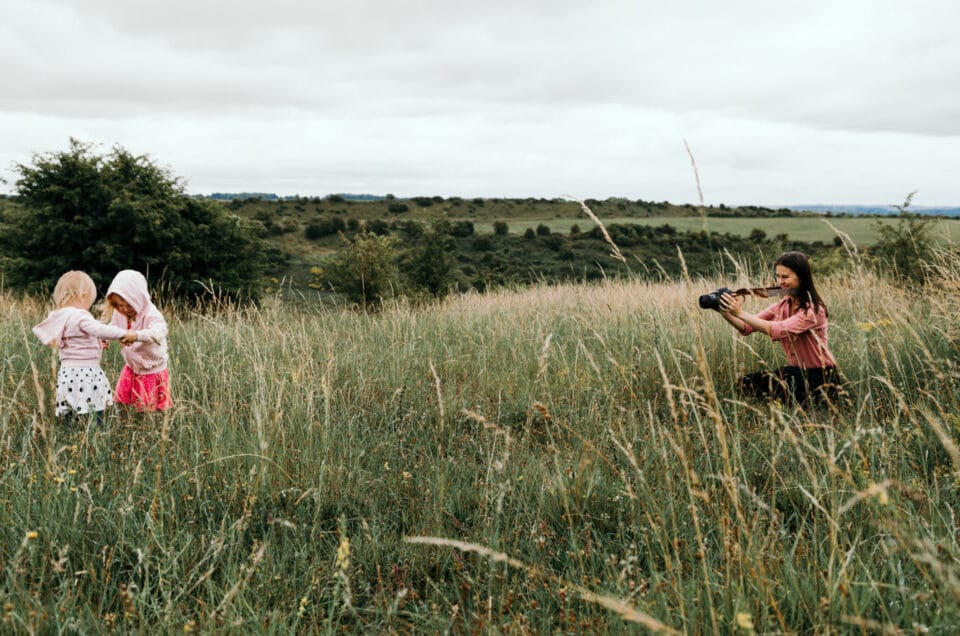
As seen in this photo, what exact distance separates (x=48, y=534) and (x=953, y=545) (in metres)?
3.32

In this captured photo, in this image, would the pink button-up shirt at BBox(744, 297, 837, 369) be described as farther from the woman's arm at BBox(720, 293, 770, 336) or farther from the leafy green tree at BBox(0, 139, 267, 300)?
the leafy green tree at BBox(0, 139, 267, 300)

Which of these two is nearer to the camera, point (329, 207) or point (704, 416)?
point (704, 416)

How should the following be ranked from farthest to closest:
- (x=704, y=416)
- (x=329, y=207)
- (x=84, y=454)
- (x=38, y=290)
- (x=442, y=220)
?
(x=329, y=207) < (x=442, y=220) < (x=38, y=290) < (x=704, y=416) < (x=84, y=454)

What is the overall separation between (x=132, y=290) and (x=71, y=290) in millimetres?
375

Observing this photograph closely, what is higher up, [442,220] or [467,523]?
[442,220]

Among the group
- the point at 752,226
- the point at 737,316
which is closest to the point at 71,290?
the point at 737,316

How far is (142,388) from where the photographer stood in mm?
4117

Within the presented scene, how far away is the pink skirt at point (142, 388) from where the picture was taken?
4051mm

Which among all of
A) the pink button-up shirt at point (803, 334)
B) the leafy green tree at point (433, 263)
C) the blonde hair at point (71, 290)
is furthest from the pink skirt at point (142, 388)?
the leafy green tree at point (433, 263)

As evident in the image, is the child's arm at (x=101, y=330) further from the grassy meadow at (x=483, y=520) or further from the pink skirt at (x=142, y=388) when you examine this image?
the grassy meadow at (x=483, y=520)

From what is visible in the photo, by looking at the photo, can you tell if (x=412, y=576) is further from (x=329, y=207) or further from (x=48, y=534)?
(x=329, y=207)

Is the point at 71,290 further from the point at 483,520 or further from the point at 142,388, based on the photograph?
the point at 483,520

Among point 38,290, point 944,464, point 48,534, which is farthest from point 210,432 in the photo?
point 38,290

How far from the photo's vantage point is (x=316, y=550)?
2279mm
